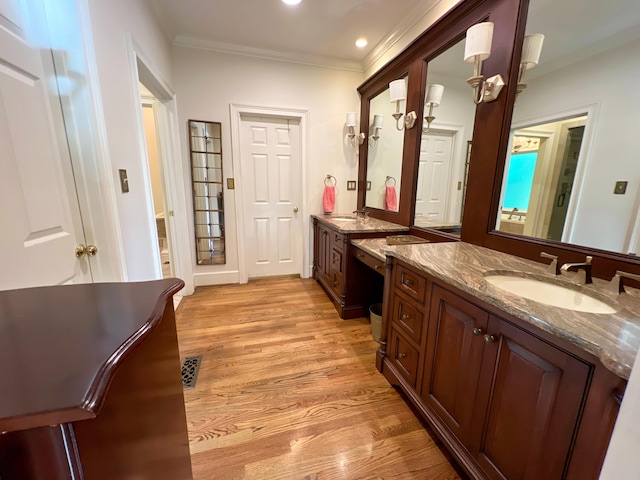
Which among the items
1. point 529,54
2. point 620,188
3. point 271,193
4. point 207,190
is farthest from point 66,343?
point 271,193

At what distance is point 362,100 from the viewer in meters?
3.21

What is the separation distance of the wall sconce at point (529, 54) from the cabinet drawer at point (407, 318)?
1.34 metres

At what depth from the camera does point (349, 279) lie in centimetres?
241

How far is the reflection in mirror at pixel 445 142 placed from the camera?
1.85 meters

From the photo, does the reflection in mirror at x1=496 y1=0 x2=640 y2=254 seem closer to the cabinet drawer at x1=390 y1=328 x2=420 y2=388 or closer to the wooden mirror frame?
the wooden mirror frame

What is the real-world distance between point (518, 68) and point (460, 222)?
0.92 m

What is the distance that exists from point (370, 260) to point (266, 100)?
7.35 feet

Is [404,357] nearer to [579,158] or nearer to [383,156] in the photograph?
[579,158]

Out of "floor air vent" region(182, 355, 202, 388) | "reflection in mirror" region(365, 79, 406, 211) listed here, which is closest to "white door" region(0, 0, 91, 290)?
"floor air vent" region(182, 355, 202, 388)

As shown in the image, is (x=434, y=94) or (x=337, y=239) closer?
(x=434, y=94)

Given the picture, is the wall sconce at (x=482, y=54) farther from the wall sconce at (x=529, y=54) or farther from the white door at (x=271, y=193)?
the white door at (x=271, y=193)

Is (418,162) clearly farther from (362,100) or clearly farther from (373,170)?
(362,100)

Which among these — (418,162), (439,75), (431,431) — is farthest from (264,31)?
(431,431)

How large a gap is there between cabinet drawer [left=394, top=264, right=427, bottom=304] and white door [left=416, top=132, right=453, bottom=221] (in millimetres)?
814
